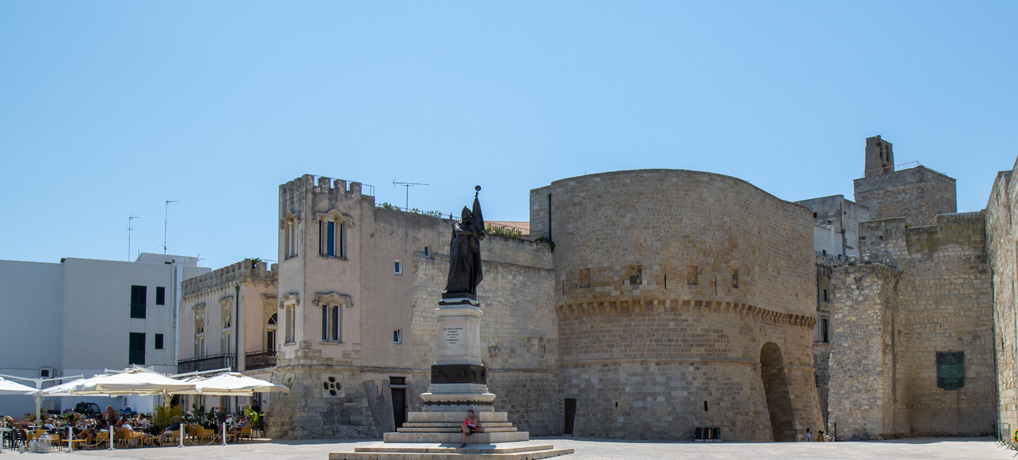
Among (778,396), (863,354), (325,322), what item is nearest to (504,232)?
(325,322)

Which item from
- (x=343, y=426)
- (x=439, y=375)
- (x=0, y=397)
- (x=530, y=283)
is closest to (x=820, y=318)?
(x=530, y=283)

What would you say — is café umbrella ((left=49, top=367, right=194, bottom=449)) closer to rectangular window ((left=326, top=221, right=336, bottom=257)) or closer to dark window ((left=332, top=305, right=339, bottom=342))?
dark window ((left=332, top=305, right=339, bottom=342))

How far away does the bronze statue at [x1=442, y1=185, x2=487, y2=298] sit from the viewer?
68.4ft

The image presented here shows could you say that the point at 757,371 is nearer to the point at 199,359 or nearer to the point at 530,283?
the point at 530,283

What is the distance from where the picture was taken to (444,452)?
18734mm

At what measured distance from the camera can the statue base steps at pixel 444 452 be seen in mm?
18453

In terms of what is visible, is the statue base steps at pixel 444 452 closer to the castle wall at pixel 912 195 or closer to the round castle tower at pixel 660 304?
the round castle tower at pixel 660 304

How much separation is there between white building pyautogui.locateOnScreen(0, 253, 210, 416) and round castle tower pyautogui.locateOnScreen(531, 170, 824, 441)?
61.3ft

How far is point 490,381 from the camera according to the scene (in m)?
33.0

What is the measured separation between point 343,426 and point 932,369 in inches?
673

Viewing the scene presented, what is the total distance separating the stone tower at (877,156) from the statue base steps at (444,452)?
132 feet

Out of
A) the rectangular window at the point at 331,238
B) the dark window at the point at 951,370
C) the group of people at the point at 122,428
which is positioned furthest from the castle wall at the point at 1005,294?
the group of people at the point at 122,428

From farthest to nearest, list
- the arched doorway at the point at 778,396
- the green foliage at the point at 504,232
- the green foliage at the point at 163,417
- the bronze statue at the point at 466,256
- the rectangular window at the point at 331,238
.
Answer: the arched doorway at the point at 778,396 < the green foliage at the point at 504,232 < the rectangular window at the point at 331,238 < the green foliage at the point at 163,417 < the bronze statue at the point at 466,256

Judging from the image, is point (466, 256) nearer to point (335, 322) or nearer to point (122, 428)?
point (335, 322)
